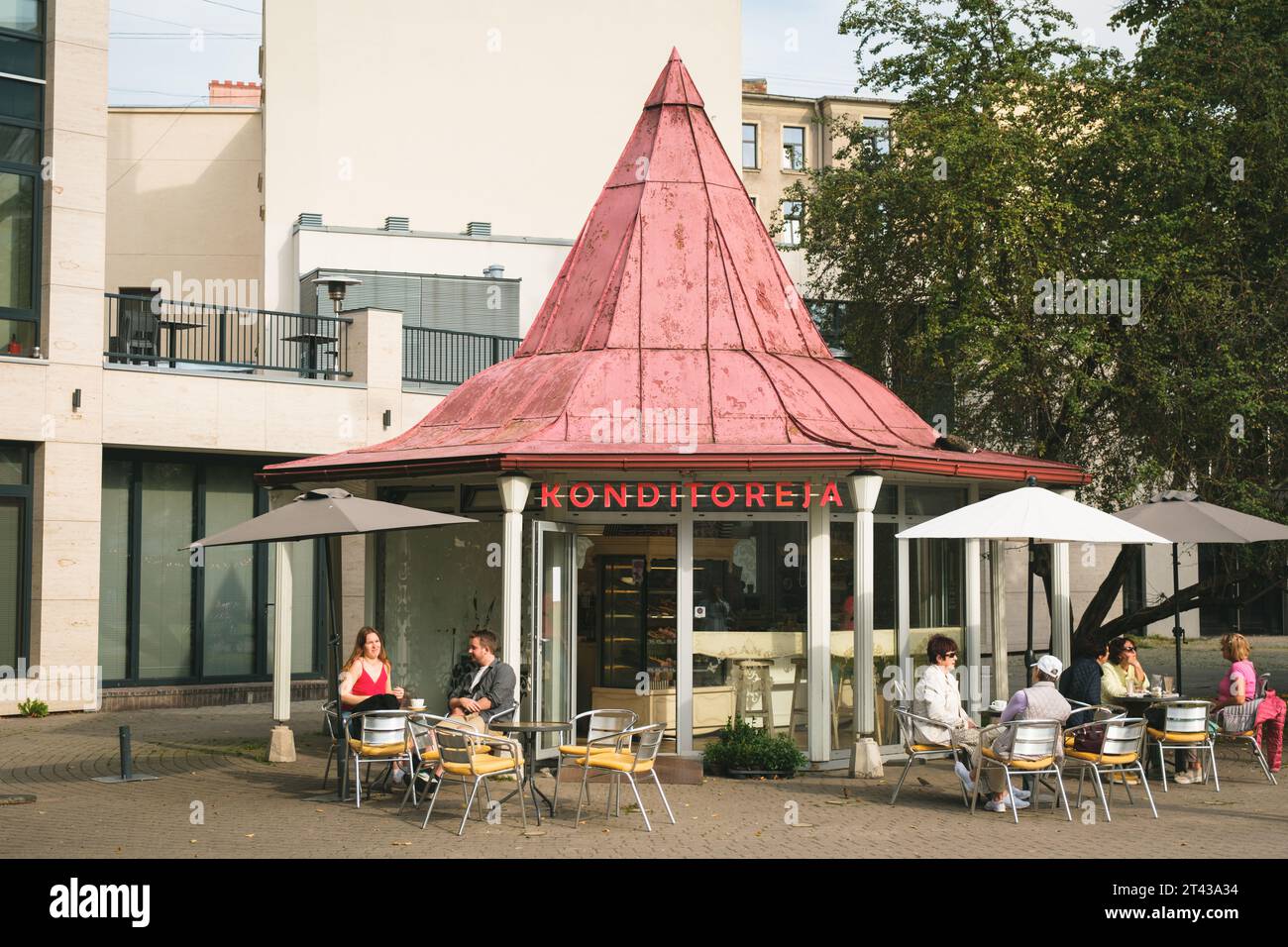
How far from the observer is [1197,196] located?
1947cm

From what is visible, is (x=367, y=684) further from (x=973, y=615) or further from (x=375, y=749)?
(x=973, y=615)

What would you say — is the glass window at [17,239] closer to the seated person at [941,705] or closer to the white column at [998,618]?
the white column at [998,618]

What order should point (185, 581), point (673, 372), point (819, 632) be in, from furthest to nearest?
1. point (185, 581)
2. point (673, 372)
3. point (819, 632)

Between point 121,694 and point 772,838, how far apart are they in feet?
44.7

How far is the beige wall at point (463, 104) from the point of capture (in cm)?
3231

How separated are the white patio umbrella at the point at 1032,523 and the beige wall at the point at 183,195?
84.7 ft

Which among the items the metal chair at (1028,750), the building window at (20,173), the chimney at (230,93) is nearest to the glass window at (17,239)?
the building window at (20,173)

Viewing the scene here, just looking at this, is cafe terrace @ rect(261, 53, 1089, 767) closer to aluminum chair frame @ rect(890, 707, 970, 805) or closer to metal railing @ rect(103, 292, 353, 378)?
aluminum chair frame @ rect(890, 707, 970, 805)

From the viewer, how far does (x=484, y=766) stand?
11.9 meters

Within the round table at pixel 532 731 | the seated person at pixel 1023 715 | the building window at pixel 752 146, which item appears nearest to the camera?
the round table at pixel 532 731

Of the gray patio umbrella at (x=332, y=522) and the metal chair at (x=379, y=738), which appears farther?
the gray patio umbrella at (x=332, y=522)

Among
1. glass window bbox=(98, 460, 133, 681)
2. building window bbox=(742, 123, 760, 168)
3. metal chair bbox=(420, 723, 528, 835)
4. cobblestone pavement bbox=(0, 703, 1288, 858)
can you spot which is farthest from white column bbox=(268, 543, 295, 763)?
building window bbox=(742, 123, 760, 168)

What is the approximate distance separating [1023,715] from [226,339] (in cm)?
1690

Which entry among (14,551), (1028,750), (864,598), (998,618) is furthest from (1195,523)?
(14,551)
